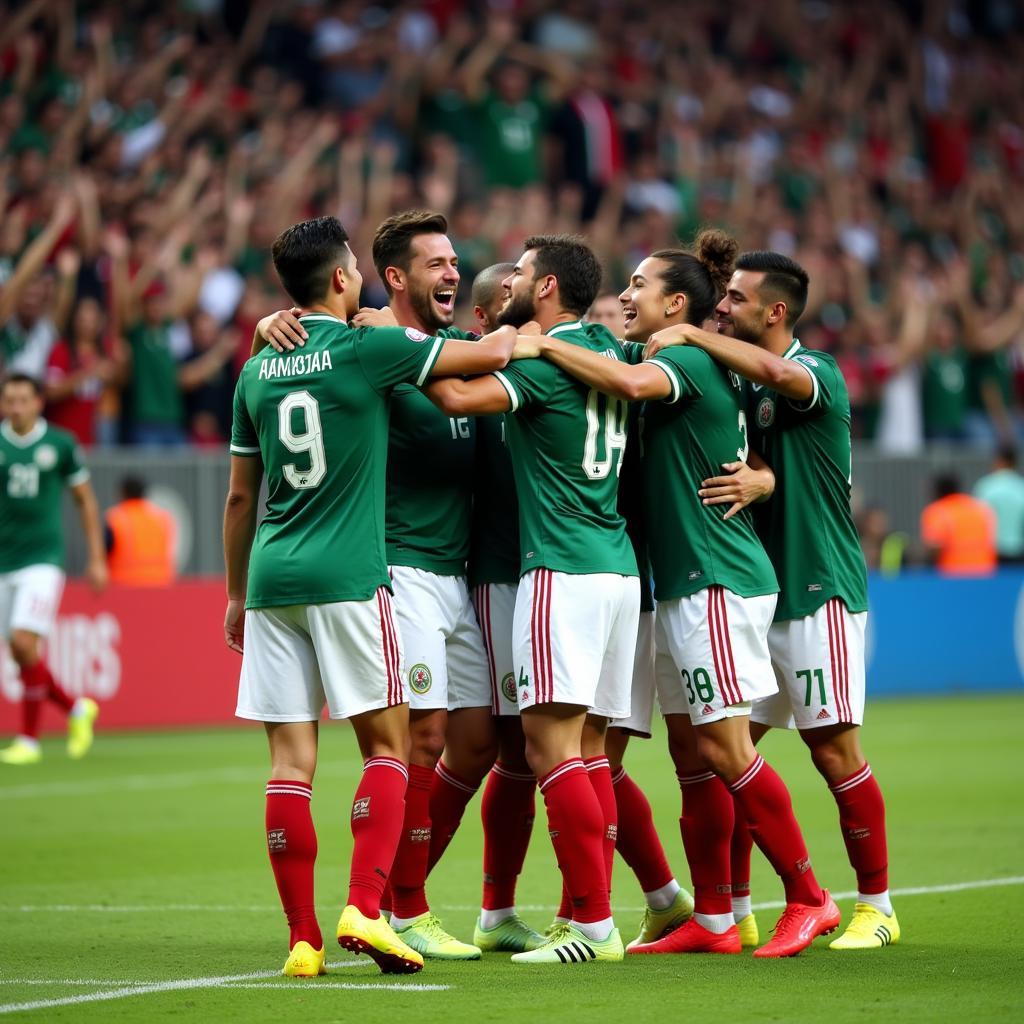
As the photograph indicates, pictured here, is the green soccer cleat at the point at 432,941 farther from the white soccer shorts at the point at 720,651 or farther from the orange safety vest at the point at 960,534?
the orange safety vest at the point at 960,534

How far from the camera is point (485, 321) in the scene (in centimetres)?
738

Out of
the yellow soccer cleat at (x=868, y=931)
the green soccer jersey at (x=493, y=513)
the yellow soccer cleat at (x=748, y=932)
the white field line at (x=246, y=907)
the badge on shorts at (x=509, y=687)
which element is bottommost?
the white field line at (x=246, y=907)

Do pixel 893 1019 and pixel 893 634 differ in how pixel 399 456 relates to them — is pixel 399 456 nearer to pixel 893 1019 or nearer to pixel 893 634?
pixel 893 1019

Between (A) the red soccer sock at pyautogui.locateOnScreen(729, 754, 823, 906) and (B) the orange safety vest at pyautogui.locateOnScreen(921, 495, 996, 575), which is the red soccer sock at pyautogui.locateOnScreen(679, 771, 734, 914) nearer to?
(A) the red soccer sock at pyautogui.locateOnScreen(729, 754, 823, 906)

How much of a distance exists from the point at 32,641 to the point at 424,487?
7543 mm

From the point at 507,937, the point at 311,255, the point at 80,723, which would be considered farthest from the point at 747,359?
the point at 80,723

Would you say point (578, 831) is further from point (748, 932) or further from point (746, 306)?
point (746, 306)

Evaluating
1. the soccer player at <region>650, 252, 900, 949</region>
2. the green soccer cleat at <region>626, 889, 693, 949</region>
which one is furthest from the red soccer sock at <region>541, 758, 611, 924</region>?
the soccer player at <region>650, 252, 900, 949</region>

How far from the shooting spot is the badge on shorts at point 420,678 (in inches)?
260

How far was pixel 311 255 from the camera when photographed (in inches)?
249

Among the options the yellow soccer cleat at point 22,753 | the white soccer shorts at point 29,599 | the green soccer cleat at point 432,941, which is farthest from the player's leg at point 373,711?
the yellow soccer cleat at point 22,753

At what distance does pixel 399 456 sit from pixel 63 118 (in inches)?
461

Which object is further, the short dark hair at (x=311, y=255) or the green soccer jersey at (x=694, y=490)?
the green soccer jersey at (x=694, y=490)

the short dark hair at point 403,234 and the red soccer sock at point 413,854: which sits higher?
the short dark hair at point 403,234
